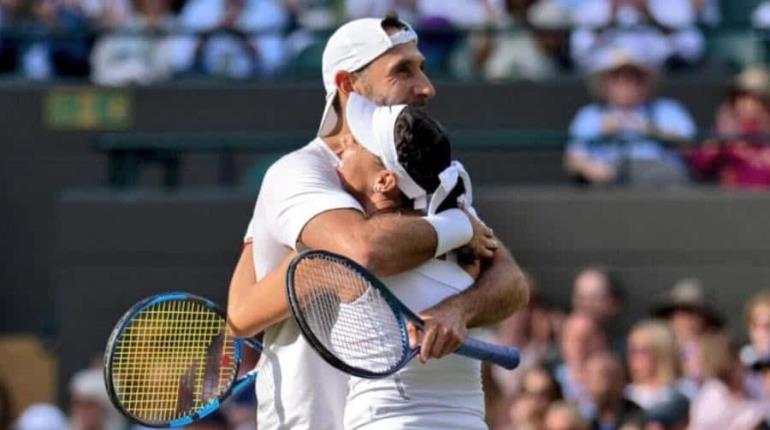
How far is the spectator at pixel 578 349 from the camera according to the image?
392 inches

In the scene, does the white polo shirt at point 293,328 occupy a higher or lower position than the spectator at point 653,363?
higher

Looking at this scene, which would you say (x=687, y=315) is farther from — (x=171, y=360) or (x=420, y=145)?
(x=420, y=145)

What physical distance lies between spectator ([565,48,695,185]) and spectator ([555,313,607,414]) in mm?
1535

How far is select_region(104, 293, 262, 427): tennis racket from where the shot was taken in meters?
5.91

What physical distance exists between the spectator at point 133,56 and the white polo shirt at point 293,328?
734 centimetres

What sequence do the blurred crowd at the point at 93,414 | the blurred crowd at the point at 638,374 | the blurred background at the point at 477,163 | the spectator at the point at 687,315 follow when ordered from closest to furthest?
1. the blurred crowd at the point at 638,374
2. the blurred crowd at the point at 93,414
3. the spectator at the point at 687,315
4. the blurred background at the point at 477,163

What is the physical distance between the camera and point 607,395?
379 inches

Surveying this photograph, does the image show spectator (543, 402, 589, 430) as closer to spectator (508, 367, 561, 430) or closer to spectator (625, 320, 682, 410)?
spectator (508, 367, 561, 430)

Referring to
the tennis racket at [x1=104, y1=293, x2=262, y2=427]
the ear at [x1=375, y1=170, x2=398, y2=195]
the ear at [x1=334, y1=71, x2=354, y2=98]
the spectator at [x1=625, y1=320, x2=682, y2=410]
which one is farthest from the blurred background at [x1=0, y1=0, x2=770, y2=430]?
the ear at [x1=375, y1=170, x2=398, y2=195]

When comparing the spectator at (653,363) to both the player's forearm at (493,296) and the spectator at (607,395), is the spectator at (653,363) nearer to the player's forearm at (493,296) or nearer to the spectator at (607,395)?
the spectator at (607,395)

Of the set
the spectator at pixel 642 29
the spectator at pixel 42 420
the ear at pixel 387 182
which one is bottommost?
the spectator at pixel 42 420

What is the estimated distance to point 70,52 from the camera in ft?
43.9

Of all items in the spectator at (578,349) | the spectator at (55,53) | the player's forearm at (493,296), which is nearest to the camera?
the player's forearm at (493,296)

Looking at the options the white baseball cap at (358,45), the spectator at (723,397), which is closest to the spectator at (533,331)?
the spectator at (723,397)
